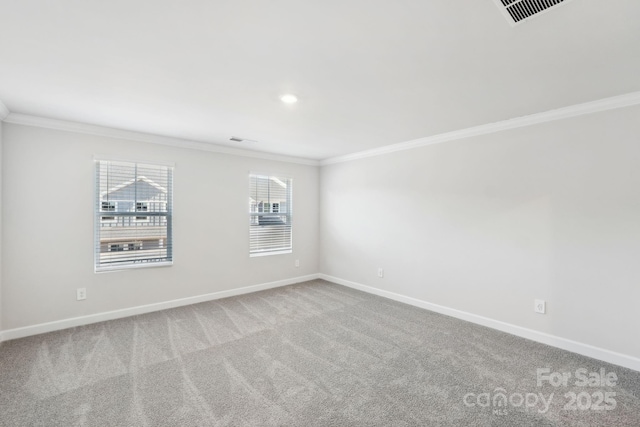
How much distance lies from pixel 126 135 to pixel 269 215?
2361mm

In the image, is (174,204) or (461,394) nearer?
(461,394)

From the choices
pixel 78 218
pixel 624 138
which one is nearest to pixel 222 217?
pixel 78 218

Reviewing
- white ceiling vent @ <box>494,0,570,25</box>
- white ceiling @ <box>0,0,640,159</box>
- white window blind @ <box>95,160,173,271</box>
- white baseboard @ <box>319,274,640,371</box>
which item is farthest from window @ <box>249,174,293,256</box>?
white ceiling vent @ <box>494,0,570,25</box>

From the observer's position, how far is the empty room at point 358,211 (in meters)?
1.74

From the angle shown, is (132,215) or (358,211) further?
(358,211)

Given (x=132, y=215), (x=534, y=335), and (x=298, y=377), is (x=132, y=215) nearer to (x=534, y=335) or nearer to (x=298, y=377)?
(x=298, y=377)

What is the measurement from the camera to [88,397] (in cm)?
210

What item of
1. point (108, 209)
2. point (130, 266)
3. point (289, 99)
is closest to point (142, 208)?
point (108, 209)

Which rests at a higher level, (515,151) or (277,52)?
(277,52)

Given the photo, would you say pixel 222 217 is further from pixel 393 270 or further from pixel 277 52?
pixel 277 52

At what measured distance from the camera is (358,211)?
4.96m

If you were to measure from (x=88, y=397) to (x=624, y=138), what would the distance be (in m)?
4.87

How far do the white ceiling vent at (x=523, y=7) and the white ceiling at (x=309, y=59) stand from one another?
4cm

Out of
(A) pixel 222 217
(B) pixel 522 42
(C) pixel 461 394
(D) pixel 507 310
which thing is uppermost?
(B) pixel 522 42
